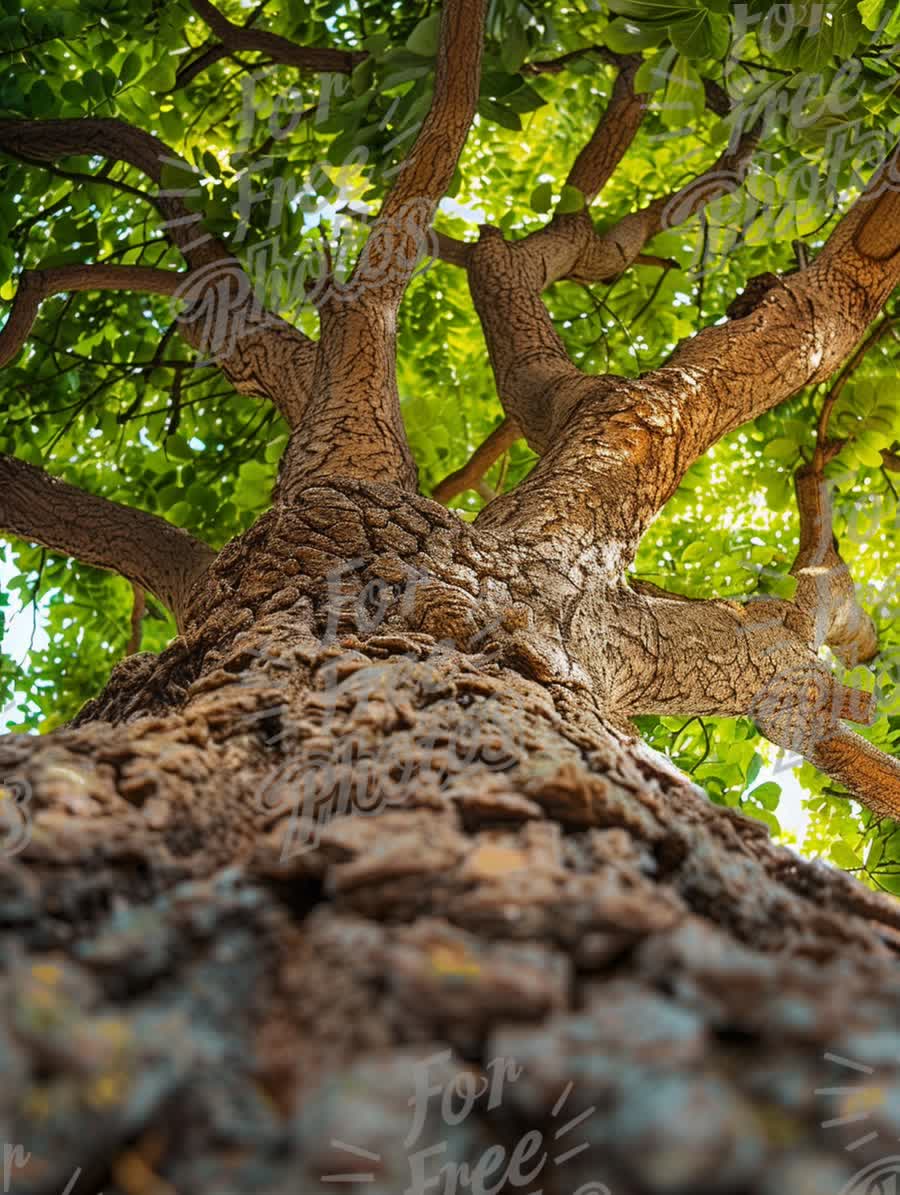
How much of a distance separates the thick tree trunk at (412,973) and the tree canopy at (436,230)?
6.85 ft

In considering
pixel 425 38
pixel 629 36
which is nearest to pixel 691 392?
pixel 629 36

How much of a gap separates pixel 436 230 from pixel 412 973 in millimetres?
3694

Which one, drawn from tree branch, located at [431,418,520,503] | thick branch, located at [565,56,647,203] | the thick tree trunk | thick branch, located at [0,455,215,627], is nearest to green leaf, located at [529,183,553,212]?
thick branch, located at [565,56,647,203]

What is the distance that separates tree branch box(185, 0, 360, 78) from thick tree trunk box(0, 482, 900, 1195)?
2959 millimetres

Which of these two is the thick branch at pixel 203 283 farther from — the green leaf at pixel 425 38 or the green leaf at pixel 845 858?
the green leaf at pixel 845 858

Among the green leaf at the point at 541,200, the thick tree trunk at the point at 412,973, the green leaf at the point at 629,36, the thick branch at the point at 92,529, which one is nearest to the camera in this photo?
the thick tree trunk at the point at 412,973

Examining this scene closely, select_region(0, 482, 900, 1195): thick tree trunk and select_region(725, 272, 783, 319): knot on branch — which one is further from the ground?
select_region(725, 272, 783, 319): knot on branch

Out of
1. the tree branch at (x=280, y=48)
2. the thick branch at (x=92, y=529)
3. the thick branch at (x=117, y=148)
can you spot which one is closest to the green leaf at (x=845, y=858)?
the thick branch at (x=92, y=529)

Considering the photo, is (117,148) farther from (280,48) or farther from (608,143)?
(608,143)

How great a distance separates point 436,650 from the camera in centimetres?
128

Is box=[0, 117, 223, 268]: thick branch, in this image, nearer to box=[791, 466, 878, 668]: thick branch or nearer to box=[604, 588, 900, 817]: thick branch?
box=[604, 588, 900, 817]: thick branch

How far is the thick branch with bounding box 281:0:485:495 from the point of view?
218 cm

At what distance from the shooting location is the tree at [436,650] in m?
0.47

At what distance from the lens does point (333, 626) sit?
53.4 inches
